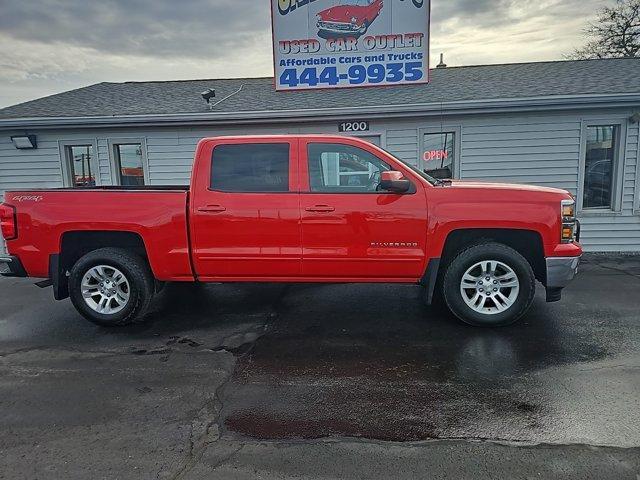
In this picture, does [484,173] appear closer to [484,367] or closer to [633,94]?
[633,94]

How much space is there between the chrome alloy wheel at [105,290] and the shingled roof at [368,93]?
15.3 ft

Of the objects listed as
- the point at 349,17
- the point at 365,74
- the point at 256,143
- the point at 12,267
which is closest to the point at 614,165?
the point at 365,74

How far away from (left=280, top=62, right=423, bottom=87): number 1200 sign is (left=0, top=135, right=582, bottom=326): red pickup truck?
5133 millimetres

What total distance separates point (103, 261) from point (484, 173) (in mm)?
7095

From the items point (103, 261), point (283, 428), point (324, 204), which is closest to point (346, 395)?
point (283, 428)

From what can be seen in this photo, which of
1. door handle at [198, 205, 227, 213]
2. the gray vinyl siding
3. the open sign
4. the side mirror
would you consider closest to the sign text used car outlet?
the gray vinyl siding

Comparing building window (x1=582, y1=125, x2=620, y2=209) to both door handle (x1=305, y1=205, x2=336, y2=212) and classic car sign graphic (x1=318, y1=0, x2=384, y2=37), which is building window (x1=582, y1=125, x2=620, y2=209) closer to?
classic car sign graphic (x1=318, y1=0, x2=384, y2=37)

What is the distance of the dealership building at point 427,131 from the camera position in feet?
27.8

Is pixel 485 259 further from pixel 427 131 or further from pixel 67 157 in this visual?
pixel 67 157

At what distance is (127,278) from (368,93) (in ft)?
21.7

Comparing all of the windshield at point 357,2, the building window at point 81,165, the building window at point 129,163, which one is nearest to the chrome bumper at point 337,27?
the windshield at point 357,2

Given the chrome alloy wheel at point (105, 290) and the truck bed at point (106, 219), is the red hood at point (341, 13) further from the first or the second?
the chrome alloy wheel at point (105, 290)

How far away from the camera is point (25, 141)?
943 cm

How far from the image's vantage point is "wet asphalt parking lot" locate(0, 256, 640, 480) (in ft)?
8.80
